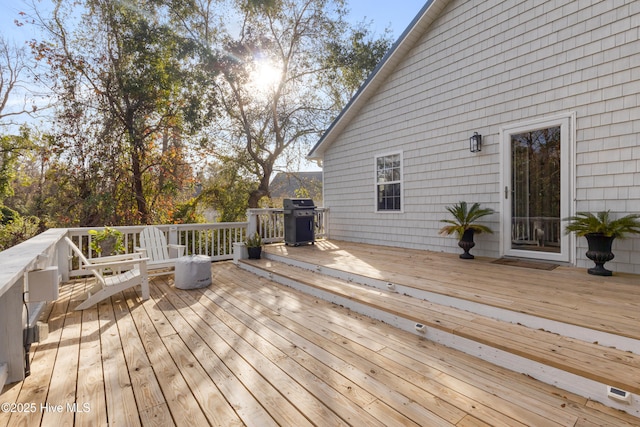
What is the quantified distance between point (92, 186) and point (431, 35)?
29.5 ft

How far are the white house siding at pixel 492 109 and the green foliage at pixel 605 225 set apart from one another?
25cm

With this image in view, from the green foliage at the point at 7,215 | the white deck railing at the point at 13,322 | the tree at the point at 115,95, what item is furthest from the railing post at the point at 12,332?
the green foliage at the point at 7,215

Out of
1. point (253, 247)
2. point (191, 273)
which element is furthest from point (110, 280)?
point (253, 247)

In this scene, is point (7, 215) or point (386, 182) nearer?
point (386, 182)

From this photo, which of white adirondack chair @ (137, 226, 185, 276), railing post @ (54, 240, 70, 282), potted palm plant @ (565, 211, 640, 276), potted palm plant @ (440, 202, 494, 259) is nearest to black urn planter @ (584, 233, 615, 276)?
potted palm plant @ (565, 211, 640, 276)

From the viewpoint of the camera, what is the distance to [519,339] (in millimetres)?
2199

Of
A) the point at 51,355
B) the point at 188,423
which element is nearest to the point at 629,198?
the point at 188,423

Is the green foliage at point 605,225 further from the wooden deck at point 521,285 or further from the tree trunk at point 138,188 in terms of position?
the tree trunk at point 138,188

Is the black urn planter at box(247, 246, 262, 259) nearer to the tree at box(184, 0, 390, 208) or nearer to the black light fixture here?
the black light fixture

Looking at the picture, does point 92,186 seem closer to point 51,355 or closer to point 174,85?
A: point 174,85

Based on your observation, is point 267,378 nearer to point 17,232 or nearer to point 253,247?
point 253,247

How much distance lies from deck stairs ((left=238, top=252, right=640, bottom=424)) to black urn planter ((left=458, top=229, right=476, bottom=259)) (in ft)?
6.50

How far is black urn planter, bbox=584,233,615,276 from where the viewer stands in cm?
348

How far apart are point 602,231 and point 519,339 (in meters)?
2.26
